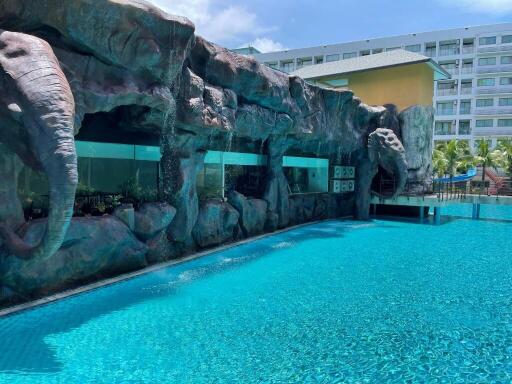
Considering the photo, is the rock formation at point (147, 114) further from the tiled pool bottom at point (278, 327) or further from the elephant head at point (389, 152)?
the elephant head at point (389, 152)

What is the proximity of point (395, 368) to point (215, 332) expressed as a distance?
309 centimetres

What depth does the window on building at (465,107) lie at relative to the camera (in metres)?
51.5

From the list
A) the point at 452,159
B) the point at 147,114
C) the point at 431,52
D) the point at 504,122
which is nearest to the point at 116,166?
the point at 147,114

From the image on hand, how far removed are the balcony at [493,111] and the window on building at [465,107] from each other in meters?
0.88

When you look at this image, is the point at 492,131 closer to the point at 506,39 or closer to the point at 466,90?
the point at 466,90

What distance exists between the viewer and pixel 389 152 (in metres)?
23.0

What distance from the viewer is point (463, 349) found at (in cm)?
735

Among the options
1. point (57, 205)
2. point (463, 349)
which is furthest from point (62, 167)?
point (463, 349)

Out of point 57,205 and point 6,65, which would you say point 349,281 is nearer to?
point 57,205

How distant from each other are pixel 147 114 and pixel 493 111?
49.5 m

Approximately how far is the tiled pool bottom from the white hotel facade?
42879mm

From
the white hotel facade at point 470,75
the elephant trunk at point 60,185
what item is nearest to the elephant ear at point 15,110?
the elephant trunk at point 60,185

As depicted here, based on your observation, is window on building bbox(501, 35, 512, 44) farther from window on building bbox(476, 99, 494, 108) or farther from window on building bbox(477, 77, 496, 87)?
window on building bbox(476, 99, 494, 108)

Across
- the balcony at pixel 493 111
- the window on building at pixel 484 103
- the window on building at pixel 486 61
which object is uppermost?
the window on building at pixel 486 61
